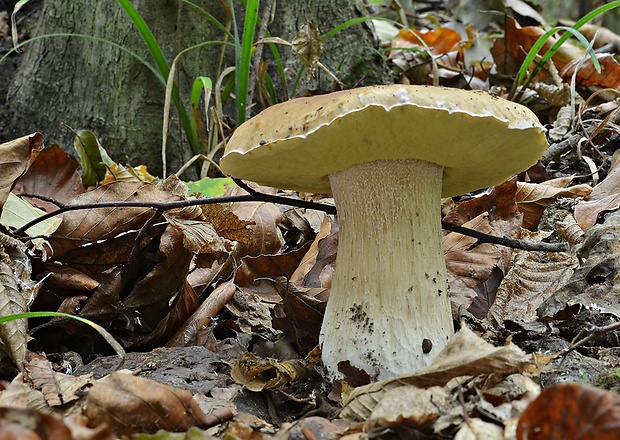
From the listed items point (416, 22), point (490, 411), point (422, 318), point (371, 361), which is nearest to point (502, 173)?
point (422, 318)

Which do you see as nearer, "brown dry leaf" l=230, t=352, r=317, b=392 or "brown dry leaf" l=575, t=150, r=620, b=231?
"brown dry leaf" l=230, t=352, r=317, b=392

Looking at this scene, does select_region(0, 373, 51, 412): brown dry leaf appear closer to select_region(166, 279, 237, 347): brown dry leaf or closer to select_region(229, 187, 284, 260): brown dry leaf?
select_region(166, 279, 237, 347): brown dry leaf

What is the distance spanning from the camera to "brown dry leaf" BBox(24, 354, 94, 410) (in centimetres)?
134

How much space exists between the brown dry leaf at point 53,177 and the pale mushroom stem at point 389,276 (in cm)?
163

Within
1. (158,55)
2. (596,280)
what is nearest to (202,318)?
(596,280)

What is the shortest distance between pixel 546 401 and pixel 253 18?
2.50 meters

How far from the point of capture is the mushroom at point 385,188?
143cm

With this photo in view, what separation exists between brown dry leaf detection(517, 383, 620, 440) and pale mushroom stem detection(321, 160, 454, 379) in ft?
2.20

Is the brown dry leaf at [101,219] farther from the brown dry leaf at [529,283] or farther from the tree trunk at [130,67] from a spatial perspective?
the tree trunk at [130,67]

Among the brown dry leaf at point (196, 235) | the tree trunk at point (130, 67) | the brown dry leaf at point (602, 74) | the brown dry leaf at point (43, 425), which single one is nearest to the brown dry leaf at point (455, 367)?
the brown dry leaf at point (43, 425)

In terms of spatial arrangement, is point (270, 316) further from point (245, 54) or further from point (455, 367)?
point (245, 54)

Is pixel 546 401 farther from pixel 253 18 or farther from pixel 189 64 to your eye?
pixel 189 64

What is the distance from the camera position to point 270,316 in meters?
2.30

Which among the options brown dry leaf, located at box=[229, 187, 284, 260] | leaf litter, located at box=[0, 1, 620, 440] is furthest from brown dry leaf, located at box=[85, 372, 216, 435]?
brown dry leaf, located at box=[229, 187, 284, 260]
